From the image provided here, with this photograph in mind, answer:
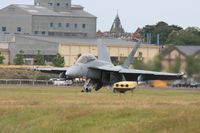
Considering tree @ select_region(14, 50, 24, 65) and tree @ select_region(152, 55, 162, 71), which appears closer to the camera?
tree @ select_region(152, 55, 162, 71)

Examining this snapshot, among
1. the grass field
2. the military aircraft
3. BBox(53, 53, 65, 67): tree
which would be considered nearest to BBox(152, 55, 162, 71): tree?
the military aircraft

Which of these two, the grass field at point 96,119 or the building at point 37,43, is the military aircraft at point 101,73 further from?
the building at point 37,43

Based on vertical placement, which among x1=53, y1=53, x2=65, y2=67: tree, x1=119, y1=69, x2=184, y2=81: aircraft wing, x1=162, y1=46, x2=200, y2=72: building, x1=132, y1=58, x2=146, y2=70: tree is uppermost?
x1=162, y1=46, x2=200, y2=72: building

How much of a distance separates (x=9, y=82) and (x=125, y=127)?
69.5m

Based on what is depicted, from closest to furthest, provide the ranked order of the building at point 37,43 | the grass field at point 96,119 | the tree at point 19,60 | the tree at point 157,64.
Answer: the grass field at point 96,119 < the tree at point 157,64 < the tree at point 19,60 < the building at point 37,43

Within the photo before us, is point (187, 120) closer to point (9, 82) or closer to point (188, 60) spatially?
point (188, 60)

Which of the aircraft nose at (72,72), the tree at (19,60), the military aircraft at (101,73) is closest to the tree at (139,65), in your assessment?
the military aircraft at (101,73)

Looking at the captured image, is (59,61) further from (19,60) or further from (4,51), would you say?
(4,51)

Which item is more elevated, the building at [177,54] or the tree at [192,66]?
the building at [177,54]

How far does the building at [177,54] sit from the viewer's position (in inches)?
2508

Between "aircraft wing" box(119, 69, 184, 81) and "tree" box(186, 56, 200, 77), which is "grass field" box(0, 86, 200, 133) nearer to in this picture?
"tree" box(186, 56, 200, 77)

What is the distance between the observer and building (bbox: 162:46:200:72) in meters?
63.7

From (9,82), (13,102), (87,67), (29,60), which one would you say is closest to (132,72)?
(87,67)

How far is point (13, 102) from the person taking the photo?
133ft
